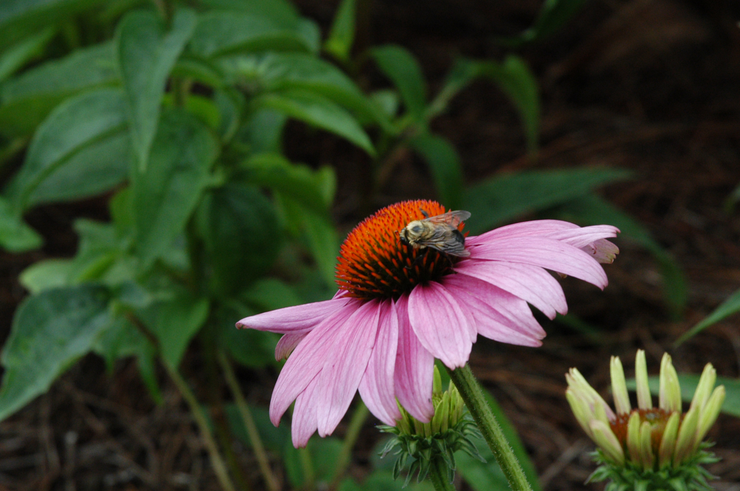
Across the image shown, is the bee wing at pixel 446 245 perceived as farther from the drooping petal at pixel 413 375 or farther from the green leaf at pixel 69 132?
the green leaf at pixel 69 132

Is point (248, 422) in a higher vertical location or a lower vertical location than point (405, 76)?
lower

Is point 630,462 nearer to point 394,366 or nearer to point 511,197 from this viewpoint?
point 394,366

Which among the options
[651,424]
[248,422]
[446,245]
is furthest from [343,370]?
[248,422]

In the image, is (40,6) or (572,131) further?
(572,131)

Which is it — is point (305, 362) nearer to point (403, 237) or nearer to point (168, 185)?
point (403, 237)

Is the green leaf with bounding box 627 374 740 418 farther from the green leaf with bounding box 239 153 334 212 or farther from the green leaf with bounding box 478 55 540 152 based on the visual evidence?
the green leaf with bounding box 478 55 540 152

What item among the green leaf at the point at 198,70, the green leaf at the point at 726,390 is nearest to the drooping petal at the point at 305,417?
the green leaf at the point at 726,390

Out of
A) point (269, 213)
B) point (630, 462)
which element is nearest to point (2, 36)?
point (269, 213)

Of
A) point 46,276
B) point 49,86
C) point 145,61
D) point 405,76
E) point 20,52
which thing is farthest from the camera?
point 405,76
